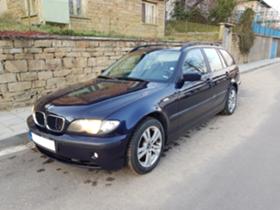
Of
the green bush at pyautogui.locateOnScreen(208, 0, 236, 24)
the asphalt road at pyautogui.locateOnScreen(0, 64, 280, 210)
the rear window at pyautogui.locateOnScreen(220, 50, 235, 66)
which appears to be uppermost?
Answer: the green bush at pyautogui.locateOnScreen(208, 0, 236, 24)

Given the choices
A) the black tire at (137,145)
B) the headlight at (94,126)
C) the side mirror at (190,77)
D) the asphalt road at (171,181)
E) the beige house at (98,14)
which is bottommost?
the asphalt road at (171,181)

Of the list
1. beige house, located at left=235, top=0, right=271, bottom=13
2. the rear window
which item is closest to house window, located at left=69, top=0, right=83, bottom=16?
the rear window

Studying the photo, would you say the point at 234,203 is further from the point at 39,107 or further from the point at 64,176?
the point at 39,107

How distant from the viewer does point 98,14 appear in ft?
40.5

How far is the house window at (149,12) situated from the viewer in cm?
1523

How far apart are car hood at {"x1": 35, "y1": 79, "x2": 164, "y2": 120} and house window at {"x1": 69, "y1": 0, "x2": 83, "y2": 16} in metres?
8.81

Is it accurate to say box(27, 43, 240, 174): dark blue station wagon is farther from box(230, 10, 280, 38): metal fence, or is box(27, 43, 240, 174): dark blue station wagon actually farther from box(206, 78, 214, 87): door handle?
box(230, 10, 280, 38): metal fence

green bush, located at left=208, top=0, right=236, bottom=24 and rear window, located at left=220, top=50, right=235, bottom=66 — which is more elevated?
green bush, located at left=208, top=0, right=236, bottom=24

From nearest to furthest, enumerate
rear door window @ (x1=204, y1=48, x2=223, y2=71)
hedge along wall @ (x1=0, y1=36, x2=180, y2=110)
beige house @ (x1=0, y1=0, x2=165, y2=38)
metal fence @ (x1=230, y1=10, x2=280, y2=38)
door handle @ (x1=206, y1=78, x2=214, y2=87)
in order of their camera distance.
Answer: door handle @ (x1=206, y1=78, x2=214, y2=87) → rear door window @ (x1=204, y1=48, x2=223, y2=71) → hedge along wall @ (x1=0, y1=36, x2=180, y2=110) → beige house @ (x1=0, y1=0, x2=165, y2=38) → metal fence @ (x1=230, y1=10, x2=280, y2=38)

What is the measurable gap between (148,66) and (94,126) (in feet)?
5.36

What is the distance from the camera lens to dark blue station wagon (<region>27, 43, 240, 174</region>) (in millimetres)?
2756

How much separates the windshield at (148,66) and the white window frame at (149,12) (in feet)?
38.2

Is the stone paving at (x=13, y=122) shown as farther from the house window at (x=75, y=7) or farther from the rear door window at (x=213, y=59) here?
the house window at (x=75, y=7)

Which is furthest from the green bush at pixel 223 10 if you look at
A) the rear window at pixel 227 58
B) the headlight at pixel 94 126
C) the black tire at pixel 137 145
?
the headlight at pixel 94 126
